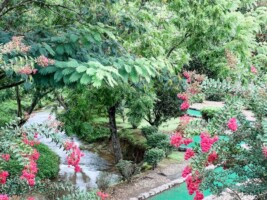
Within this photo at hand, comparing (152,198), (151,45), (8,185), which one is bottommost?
(152,198)

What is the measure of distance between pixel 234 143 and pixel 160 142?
5.59 metres

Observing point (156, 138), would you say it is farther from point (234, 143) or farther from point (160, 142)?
point (234, 143)

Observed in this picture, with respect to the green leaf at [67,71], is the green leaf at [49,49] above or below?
above

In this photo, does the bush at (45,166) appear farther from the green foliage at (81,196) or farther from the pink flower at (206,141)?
the pink flower at (206,141)

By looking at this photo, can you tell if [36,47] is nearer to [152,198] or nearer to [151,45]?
[151,45]

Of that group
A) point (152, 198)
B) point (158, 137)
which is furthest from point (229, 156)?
point (158, 137)

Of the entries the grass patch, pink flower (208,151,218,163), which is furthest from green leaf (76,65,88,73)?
the grass patch

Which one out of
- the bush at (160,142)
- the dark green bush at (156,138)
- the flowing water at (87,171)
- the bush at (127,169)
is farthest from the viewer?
the dark green bush at (156,138)

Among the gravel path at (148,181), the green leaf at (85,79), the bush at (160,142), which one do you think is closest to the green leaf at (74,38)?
the green leaf at (85,79)

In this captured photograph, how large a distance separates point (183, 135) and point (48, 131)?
5.68 feet

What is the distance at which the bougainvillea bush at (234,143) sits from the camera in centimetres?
395

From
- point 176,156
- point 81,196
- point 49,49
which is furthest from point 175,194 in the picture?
point 49,49

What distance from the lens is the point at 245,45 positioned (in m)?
7.81

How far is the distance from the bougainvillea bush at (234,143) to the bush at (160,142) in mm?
5209
